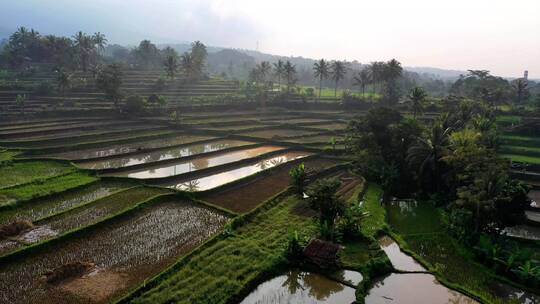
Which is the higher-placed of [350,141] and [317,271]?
[350,141]

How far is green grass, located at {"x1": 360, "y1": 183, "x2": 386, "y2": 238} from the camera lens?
18319mm

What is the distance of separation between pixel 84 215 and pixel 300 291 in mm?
11099

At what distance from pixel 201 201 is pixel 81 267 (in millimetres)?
8070

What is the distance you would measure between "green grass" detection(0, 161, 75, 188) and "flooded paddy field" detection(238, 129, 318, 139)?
685 inches

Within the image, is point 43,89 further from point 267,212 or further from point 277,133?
point 267,212

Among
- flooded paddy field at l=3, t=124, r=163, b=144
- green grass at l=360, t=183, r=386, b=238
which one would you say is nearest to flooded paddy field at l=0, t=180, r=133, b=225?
flooded paddy field at l=3, t=124, r=163, b=144

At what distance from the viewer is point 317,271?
600 inches

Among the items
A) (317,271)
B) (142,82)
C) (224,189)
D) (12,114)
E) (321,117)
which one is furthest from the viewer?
(142,82)

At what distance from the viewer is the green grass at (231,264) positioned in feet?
42.6

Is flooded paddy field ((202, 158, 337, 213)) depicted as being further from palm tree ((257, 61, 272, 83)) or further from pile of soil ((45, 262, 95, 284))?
palm tree ((257, 61, 272, 83))

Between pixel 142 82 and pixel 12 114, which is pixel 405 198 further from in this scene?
pixel 142 82

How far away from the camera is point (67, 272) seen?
1401cm

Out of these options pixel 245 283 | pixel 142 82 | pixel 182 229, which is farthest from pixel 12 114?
pixel 245 283

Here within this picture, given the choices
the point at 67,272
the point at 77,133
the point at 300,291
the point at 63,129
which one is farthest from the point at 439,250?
the point at 63,129
